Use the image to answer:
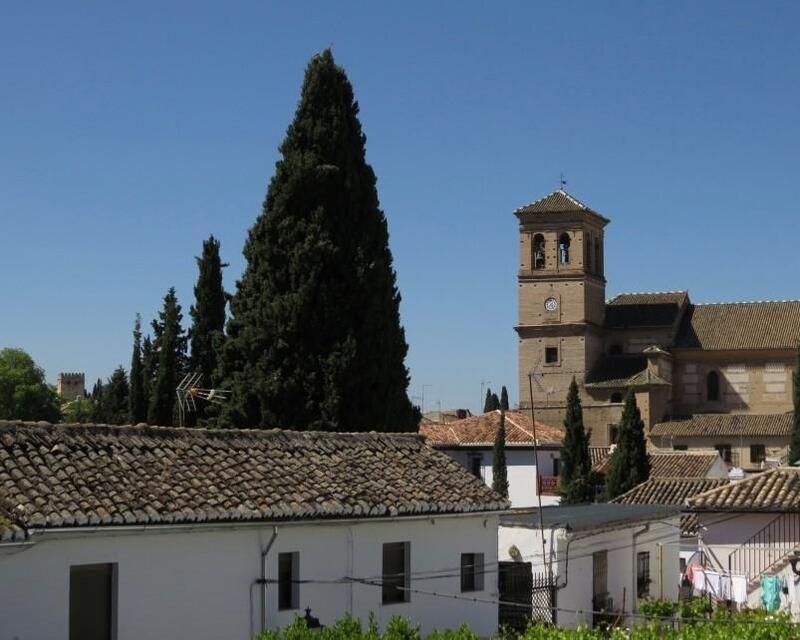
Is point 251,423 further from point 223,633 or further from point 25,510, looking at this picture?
point 25,510

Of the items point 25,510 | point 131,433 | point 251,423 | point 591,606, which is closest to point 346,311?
point 251,423

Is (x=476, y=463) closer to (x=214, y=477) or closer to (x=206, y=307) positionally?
(x=206, y=307)

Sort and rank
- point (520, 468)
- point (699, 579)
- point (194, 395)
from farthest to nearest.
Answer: point (520, 468)
point (194, 395)
point (699, 579)

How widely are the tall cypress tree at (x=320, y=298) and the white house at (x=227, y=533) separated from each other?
868 centimetres

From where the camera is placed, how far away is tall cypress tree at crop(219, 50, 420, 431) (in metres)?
28.3

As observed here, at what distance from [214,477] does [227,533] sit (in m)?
0.93

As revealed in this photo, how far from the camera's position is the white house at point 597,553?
21906 mm

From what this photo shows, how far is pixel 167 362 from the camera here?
41.8 meters

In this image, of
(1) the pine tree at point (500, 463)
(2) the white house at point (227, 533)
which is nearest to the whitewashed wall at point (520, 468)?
(1) the pine tree at point (500, 463)

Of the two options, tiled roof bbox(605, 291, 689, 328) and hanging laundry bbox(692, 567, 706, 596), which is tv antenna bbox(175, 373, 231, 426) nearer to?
hanging laundry bbox(692, 567, 706, 596)

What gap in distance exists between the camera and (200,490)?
1505cm

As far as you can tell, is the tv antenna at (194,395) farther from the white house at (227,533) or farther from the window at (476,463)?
the window at (476,463)

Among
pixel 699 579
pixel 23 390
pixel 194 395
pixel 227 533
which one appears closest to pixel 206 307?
pixel 194 395

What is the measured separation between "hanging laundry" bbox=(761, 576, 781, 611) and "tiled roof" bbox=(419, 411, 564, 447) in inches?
1409
